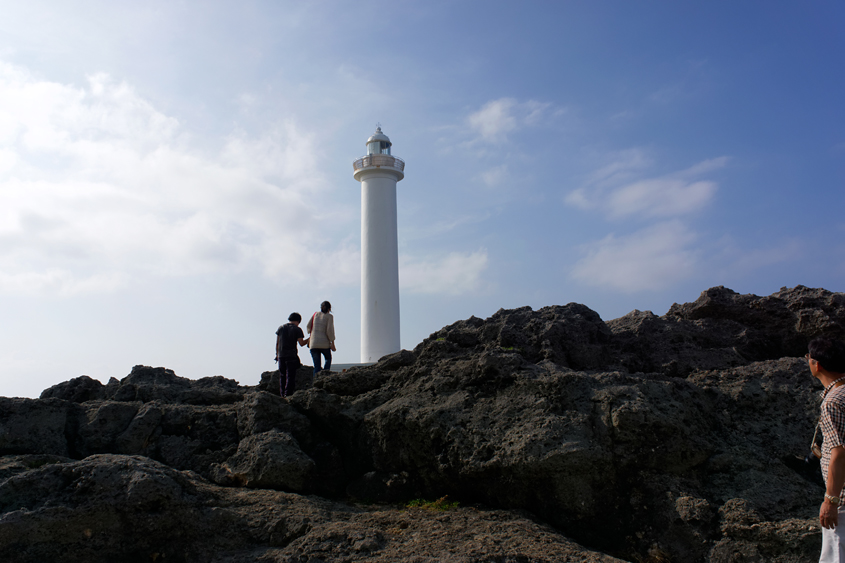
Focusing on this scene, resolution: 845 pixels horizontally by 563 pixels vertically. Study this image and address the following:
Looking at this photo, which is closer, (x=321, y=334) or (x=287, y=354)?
(x=287, y=354)

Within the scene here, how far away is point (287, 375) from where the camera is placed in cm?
1076

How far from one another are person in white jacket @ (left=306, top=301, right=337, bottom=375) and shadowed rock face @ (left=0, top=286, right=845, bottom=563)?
9.04ft

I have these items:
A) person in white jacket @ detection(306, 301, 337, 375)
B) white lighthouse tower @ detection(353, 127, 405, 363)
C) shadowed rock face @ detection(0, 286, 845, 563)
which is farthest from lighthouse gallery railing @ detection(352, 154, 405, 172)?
shadowed rock face @ detection(0, 286, 845, 563)

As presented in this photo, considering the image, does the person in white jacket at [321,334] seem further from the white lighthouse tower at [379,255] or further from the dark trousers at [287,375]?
the white lighthouse tower at [379,255]

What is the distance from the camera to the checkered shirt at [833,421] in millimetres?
3895

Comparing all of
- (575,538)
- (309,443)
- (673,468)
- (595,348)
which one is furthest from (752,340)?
(309,443)

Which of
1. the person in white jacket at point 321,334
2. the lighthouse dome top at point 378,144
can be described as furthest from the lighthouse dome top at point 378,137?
the person in white jacket at point 321,334

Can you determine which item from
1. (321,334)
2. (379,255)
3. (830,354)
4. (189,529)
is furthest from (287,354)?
(379,255)

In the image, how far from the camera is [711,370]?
813 cm

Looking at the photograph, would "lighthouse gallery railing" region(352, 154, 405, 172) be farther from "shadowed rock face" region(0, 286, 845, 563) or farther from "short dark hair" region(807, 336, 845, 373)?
"short dark hair" region(807, 336, 845, 373)

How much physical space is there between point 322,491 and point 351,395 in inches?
71.1

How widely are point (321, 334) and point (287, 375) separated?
4.95 ft

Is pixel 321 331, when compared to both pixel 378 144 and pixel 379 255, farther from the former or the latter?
pixel 378 144

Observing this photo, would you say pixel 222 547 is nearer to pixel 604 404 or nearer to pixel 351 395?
pixel 351 395
